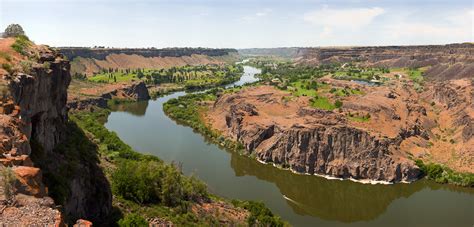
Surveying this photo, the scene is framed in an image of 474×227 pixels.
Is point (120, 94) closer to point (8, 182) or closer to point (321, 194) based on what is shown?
point (321, 194)

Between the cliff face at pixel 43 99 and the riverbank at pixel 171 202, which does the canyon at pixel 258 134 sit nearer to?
the cliff face at pixel 43 99

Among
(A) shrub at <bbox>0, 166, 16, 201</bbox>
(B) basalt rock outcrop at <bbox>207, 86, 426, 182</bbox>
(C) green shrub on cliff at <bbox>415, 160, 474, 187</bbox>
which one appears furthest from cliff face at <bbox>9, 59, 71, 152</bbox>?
(C) green shrub on cliff at <bbox>415, 160, 474, 187</bbox>

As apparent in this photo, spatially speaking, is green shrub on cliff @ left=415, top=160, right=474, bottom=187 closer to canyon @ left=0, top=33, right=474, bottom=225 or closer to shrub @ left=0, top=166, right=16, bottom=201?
canyon @ left=0, top=33, right=474, bottom=225

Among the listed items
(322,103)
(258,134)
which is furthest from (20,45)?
(322,103)

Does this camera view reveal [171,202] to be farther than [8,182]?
Yes

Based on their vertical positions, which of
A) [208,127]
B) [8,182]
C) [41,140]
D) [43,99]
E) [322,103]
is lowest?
[208,127]

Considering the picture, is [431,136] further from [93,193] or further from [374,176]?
[93,193]
